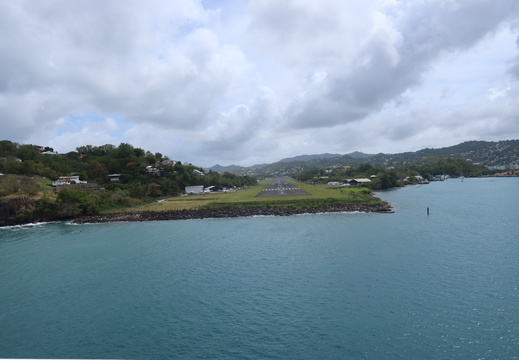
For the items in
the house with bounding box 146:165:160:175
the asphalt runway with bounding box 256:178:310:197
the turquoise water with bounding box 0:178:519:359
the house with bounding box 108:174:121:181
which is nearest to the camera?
the turquoise water with bounding box 0:178:519:359

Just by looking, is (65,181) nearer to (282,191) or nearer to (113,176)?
(113,176)

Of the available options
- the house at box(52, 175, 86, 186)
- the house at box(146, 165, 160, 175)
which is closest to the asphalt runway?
the house at box(146, 165, 160, 175)

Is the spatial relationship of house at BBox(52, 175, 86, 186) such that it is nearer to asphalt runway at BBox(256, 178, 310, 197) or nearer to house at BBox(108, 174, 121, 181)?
house at BBox(108, 174, 121, 181)

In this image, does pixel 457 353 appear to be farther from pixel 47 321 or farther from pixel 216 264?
pixel 47 321

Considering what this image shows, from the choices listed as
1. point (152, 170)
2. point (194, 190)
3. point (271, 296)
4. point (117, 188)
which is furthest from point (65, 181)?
point (271, 296)

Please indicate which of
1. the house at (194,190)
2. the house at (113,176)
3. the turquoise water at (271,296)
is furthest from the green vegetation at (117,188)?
the turquoise water at (271,296)

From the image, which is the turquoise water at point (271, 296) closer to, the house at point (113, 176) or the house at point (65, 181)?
the house at point (65, 181)

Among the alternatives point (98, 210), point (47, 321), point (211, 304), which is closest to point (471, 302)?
point (211, 304)
